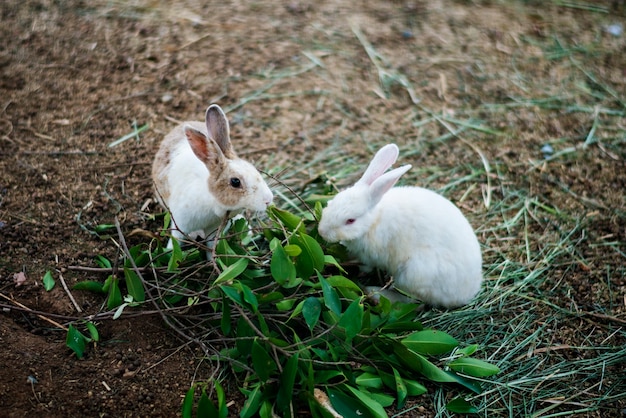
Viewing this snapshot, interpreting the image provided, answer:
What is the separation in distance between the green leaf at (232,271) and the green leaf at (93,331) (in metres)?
0.70

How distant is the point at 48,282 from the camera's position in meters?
3.55

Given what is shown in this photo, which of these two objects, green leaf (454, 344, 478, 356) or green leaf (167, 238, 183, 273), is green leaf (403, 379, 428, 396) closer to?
green leaf (454, 344, 478, 356)

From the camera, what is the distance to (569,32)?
643 cm

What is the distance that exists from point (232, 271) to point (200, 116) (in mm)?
2100

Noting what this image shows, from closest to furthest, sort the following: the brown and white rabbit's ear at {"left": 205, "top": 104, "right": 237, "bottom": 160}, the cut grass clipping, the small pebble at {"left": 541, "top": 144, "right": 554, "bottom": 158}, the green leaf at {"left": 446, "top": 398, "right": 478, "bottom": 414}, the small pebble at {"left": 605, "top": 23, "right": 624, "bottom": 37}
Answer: the cut grass clipping
the green leaf at {"left": 446, "top": 398, "right": 478, "bottom": 414}
the brown and white rabbit's ear at {"left": 205, "top": 104, "right": 237, "bottom": 160}
the small pebble at {"left": 541, "top": 144, "right": 554, "bottom": 158}
the small pebble at {"left": 605, "top": 23, "right": 624, "bottom": 37}

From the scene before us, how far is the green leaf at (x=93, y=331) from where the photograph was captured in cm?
326

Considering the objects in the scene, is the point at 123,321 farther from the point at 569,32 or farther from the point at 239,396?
the point at 569,32

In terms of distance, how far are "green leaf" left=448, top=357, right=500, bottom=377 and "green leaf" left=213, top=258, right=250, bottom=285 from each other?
120 centimetres

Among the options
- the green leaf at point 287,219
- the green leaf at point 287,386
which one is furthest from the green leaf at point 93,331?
the green leaf at point 287,219

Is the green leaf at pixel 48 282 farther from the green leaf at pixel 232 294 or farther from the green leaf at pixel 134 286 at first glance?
the green leaf at pixel 232 294

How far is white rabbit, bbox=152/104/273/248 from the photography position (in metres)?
3.43

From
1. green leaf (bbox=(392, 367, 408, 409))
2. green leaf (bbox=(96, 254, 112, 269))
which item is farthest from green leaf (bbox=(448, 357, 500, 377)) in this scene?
green leaf (bbox=(96, 254, 112, 269))

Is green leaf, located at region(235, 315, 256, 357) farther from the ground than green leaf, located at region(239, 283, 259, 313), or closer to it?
closer to it

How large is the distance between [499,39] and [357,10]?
1.46 m
